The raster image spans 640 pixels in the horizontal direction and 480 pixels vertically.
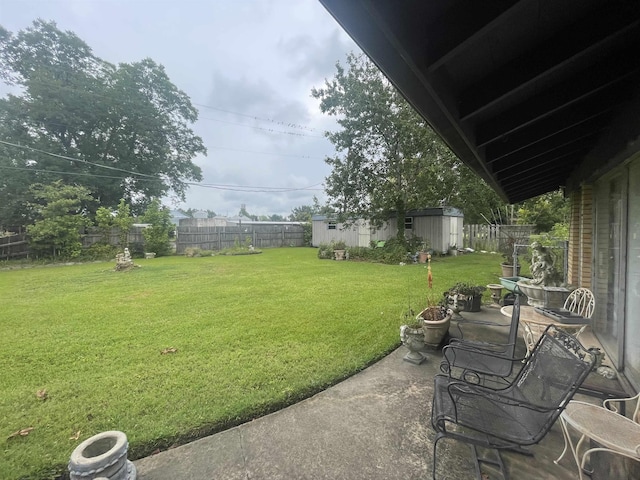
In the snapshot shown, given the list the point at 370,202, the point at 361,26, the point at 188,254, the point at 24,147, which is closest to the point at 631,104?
the point at 361,26

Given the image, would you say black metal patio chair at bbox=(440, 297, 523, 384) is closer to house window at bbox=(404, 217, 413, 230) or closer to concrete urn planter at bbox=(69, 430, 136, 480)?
concrete urn planter at bbox=(69, 430, 136, 480)

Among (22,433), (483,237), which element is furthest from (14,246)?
(483,237)

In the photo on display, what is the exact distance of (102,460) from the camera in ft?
4.92

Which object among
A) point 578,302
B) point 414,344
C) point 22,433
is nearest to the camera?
point 22,433

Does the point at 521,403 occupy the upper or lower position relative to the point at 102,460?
upper

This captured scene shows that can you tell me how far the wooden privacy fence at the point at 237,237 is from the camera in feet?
53.9

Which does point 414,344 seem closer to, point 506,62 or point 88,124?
point 506,62

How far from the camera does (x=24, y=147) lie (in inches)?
632

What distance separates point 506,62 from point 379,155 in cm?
1096

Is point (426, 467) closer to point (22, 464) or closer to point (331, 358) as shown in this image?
point (331, 358)

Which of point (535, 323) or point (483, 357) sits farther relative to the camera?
point (535, 323)

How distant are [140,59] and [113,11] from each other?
14.9 m

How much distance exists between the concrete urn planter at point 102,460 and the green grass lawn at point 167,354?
0.39 meters

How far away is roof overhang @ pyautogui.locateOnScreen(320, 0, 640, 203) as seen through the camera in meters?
1.11
